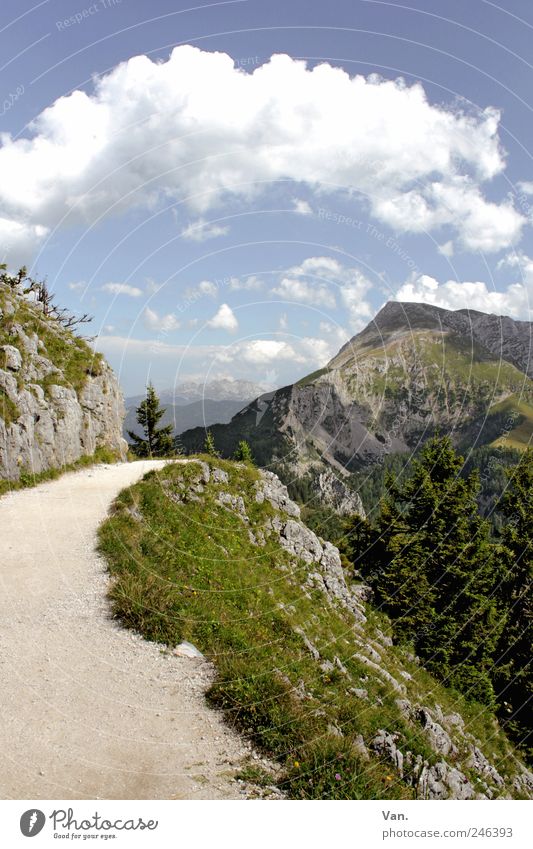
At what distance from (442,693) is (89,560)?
2356 cm

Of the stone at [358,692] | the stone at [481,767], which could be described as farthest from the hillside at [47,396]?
the stone at [481,767]

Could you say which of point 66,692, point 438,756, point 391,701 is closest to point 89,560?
point 66,692

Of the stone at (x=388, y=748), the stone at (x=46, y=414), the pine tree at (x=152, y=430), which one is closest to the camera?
the stone at (x=388, y=748)

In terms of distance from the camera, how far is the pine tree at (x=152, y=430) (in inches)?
2472

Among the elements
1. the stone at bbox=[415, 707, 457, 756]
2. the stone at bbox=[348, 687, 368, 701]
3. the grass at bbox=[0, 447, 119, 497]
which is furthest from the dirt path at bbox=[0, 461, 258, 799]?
the grass at bbox=[0, 447, 119, 497]

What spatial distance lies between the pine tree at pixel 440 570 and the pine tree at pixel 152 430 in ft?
113

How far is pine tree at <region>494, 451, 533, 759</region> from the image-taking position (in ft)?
115

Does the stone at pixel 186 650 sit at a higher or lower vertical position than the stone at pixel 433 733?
higher
